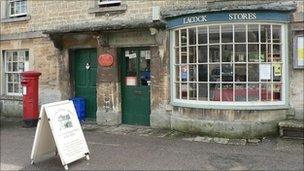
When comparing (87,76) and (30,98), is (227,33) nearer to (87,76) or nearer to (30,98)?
(87,76)

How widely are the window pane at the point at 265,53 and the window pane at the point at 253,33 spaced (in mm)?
255

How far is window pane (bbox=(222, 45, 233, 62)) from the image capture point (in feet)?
33.3

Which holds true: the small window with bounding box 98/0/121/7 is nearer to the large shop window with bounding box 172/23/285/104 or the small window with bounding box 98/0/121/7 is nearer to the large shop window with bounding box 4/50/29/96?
the large shop window with bounding box 172/23/285/104

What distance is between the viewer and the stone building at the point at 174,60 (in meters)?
10.0

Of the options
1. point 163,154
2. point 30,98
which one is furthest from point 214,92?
point 30,98

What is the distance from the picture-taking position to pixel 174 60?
1118 cm

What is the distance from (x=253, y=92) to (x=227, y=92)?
629 mm

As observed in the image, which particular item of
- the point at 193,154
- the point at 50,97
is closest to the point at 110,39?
the point at 50,97

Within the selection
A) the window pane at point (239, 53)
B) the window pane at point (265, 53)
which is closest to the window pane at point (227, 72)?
the window pane at point (239, 53)

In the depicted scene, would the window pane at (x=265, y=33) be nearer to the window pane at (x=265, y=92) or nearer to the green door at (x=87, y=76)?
the window pane at (x=265, y=92)

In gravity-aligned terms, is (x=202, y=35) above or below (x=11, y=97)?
above

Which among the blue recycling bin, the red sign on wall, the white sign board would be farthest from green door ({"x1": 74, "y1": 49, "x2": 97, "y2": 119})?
the white sign board

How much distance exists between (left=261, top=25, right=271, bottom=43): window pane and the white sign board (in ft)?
16.3

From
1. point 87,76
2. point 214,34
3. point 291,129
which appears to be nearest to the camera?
point 291,129
